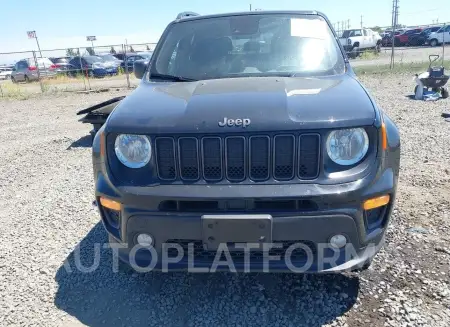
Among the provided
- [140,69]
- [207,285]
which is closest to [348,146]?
[207,285]

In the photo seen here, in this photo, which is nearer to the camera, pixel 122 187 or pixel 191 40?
pixel 122 187

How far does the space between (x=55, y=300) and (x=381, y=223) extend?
93.0 inches

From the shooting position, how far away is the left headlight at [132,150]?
245 centimetres

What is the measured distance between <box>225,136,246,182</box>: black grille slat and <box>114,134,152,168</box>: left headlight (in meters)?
0.50

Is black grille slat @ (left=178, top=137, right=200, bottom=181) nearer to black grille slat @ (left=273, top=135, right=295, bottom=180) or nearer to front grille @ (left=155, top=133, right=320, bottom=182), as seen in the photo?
Result: front grille @ (left=155, top=133, right=320, bottom=182)

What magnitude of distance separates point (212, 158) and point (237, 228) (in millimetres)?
444

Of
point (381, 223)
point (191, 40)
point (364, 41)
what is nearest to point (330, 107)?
point (381, 223)

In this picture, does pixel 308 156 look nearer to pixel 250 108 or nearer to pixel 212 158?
pixel 250 108

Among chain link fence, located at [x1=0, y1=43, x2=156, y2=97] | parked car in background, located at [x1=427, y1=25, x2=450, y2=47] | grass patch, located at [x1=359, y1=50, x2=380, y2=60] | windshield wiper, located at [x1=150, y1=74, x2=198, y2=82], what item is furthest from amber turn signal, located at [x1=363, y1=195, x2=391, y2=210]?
parked car in background, located at [x1=427, y1=25, x2=450, y2=47]

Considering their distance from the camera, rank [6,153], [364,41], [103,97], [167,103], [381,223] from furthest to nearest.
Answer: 1. [364,41]
2. [103,97]
3. [6,153]
4. [167,103]
5. [381,223]

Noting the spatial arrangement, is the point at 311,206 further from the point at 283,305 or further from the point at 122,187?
the point at 122,187

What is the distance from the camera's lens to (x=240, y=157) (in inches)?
92.1

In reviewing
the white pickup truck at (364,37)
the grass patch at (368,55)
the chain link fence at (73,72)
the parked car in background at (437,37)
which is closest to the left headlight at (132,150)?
the chain link fence at (73,72)

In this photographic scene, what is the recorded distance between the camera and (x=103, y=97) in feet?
48.1
